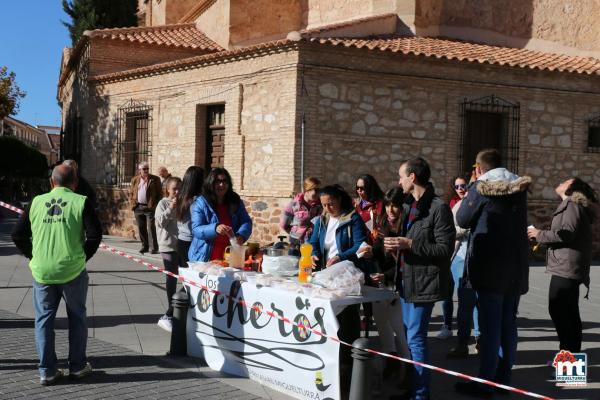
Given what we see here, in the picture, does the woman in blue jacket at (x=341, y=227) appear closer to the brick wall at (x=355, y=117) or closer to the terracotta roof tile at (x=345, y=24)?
the brick wall at (x=355, y=117)

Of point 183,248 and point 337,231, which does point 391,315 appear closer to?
point 337,231

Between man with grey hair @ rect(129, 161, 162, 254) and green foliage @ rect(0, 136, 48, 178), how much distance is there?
30.7 metres

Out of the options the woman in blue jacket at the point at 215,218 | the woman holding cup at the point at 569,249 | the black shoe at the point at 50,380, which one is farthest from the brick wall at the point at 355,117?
the black shoe at the point at 50,380

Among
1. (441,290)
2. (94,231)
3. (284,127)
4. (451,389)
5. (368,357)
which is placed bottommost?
(451,389)

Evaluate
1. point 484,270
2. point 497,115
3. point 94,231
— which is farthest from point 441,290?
point 497,115

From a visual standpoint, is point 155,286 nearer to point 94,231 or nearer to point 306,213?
point 306,213

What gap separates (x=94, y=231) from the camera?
5.55m

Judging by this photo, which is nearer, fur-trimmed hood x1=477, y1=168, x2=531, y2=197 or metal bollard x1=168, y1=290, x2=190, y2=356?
fur-trimmed hood x1=477, y1=168, x2=531, y2=197

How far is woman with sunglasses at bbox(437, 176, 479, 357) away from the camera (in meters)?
6.81

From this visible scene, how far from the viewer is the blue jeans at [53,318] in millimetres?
5484

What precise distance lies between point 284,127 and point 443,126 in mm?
3632

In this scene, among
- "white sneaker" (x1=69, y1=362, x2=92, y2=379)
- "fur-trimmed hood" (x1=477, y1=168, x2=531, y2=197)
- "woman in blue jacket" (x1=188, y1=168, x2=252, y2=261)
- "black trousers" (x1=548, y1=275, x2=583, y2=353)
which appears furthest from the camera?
"woman in blue jacket" (x1=188, y1=168, x2=252, y2=261)

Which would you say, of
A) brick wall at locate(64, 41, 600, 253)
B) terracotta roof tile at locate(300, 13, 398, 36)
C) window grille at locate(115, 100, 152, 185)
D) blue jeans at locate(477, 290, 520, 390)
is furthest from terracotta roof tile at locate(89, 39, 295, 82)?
blue jeans at locate(477, 290, 520, 390)

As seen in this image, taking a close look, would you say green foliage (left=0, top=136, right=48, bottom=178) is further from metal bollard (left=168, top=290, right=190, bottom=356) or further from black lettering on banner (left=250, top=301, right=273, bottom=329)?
black lettering on banner (left=250, top=301, right=273, bottom=329)
